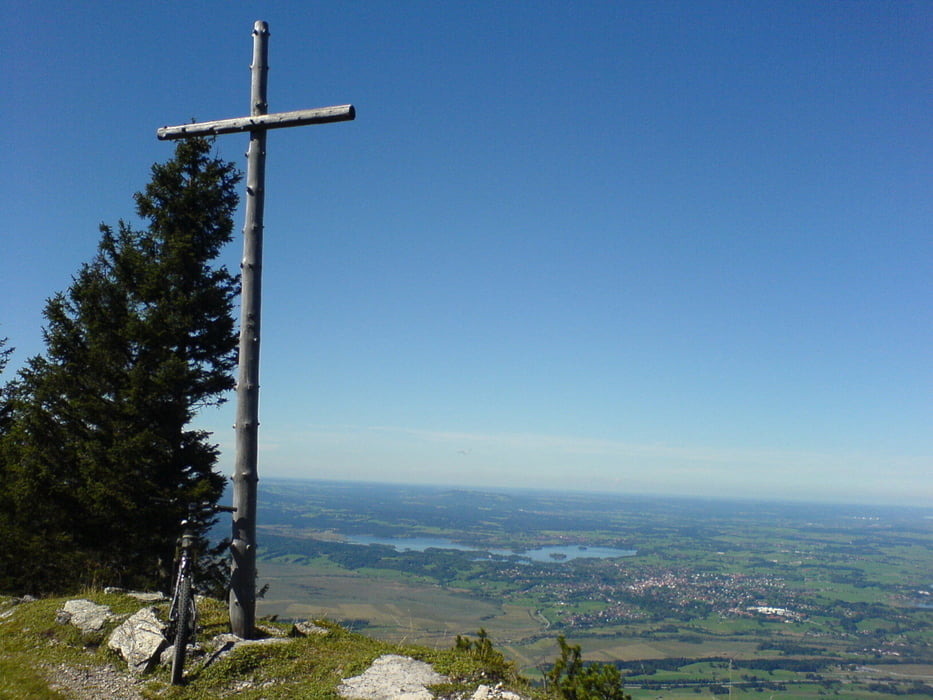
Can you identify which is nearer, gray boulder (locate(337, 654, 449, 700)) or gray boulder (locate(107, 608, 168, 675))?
gray boulder (locate(337, 654, 449, 700))

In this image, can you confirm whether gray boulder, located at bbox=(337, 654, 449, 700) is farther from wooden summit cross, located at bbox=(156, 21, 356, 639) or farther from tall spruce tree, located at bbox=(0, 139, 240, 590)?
tall spruce tree, located at bbox=(0, 139, 240, 590)

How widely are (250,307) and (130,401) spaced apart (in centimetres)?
671

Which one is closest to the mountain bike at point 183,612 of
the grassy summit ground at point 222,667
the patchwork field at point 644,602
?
the grassy summit ground at point 222,667

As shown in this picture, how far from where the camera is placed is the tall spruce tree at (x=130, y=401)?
39.4 ft

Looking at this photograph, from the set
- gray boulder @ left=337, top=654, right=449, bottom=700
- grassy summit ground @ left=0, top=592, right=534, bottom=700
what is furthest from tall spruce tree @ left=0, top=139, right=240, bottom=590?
gray boulder @ left=337, top=654, right=449, bottom=700

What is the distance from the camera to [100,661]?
6469 millimetres

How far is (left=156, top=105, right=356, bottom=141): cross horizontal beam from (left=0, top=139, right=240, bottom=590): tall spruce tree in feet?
18.5

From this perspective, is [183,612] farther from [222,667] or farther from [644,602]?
[644,602]

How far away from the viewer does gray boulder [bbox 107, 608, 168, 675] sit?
244 inches

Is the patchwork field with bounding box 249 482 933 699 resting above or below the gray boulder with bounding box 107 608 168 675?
below

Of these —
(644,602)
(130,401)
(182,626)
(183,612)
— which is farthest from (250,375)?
(644,602)

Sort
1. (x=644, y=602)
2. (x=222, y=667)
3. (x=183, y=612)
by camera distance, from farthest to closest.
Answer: (x=644, y=602) → (x=183, y=612) → (x=222, y=667)

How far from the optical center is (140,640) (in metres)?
6.47

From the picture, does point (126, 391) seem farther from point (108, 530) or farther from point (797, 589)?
point (797, 589)
